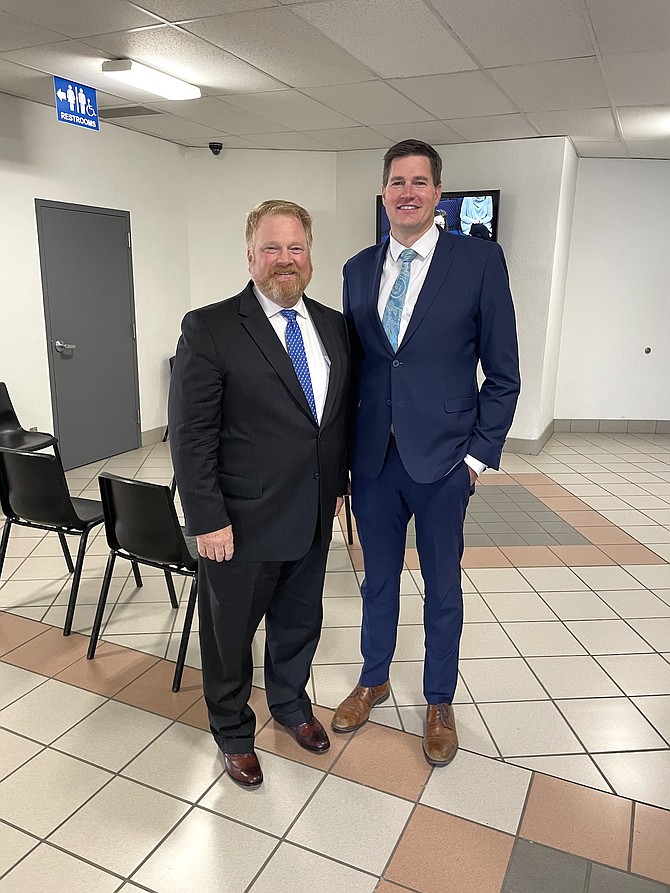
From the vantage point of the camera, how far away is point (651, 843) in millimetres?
1955

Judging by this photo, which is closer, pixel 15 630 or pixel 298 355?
pixel 298 355

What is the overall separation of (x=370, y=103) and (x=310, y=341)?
3.67 m

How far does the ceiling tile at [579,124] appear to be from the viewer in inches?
209

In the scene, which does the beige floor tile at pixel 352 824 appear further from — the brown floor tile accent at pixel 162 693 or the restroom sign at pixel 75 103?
the restroom sign at pixel 75 103

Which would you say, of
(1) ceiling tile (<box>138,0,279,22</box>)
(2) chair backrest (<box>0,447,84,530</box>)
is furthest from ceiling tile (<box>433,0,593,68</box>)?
(2) chair backrest (<box>0,447,84,530</box>)

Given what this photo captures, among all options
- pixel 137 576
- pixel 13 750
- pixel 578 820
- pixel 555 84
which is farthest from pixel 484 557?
pixel 555 84

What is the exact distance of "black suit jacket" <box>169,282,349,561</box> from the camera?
6.21 feet

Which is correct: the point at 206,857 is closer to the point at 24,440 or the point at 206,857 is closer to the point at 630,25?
the point at 24,440

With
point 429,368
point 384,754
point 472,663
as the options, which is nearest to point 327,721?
point 384,754

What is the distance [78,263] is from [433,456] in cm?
466

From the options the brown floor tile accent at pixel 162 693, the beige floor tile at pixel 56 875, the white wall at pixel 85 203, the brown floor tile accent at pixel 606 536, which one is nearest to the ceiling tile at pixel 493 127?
the white wall at pixel 85 203

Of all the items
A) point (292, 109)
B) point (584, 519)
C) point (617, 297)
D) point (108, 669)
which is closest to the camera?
point (108, 669)

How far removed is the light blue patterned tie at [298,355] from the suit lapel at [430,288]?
31 cm

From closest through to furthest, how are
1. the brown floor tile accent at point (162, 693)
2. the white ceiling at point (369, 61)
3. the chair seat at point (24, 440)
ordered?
the brown floor tile accent at point (162, 693), the white ceiling at point (369, 61), the chair seat at point (24, 440)
